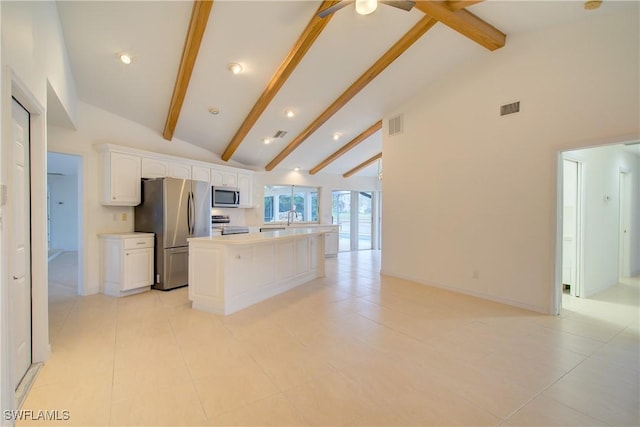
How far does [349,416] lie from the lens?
1804mm

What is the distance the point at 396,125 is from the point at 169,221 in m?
4.19

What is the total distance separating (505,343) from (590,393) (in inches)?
30.1

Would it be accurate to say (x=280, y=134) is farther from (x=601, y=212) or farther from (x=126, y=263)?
(x=601, y=212)

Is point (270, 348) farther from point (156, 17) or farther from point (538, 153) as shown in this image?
point (538, 153)

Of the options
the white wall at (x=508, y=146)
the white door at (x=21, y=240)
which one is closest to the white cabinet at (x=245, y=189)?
the white wall at (x=508, y=146)

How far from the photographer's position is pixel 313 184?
8.32m

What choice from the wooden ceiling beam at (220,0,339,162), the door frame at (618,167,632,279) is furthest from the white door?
the door frame at (618,167,632,279)

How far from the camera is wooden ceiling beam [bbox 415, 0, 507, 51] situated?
302 cm

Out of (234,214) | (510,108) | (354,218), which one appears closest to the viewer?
(510,108)

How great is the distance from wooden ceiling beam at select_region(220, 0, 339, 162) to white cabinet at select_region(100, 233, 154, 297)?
7.72 ft

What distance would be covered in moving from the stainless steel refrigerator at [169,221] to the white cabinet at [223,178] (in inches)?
40.8

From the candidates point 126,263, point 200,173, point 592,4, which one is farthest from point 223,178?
point 592,4

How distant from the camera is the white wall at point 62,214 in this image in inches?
352

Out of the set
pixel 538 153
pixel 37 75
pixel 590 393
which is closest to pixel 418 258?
pixel 538 153
